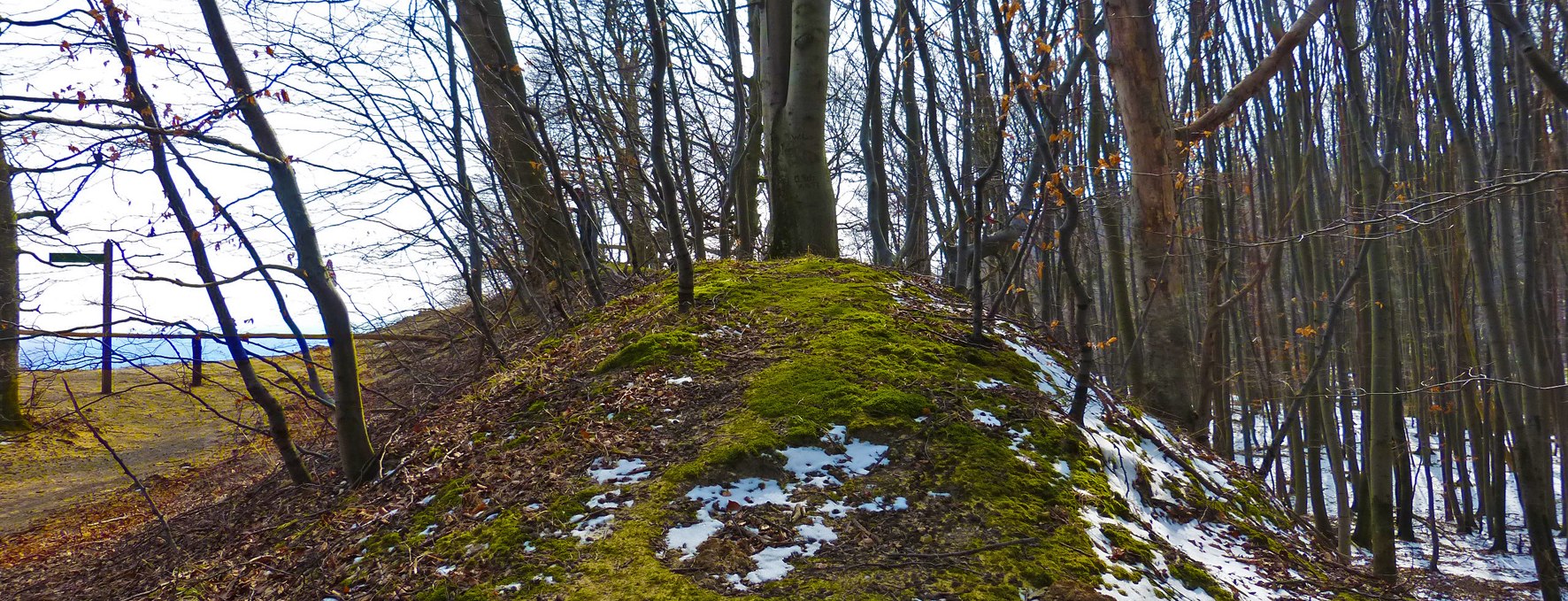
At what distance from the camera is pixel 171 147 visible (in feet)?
11.5

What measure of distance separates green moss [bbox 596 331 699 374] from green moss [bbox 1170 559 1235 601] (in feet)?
8.40

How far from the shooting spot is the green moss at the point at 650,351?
3.99 meters

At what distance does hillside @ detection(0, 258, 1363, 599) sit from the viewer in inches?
91.9

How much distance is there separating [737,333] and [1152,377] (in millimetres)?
2965

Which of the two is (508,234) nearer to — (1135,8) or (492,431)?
(492,431)

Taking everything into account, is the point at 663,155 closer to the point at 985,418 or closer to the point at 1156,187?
the point at 985,418

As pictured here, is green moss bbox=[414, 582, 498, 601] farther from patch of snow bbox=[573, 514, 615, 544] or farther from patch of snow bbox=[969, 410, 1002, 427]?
patch of snow bbox=[969, 410, 1002, 427]

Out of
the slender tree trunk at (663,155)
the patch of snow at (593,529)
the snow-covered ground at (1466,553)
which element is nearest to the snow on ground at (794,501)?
the patch of snow at (593,529)

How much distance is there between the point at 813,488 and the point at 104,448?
10.1 metres

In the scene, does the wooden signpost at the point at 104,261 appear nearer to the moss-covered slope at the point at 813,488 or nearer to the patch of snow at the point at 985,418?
the moss-covered slope at the point at 813,488

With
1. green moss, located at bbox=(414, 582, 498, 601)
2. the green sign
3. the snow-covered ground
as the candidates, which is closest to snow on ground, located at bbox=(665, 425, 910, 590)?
green moss, located at bbox=(414, 582, 498, 601)

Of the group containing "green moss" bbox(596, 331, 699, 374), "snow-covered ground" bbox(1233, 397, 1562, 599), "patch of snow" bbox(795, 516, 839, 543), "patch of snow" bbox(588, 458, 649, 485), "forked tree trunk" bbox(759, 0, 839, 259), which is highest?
"forked tree trunk" bbox(759, 0, 839, 259)

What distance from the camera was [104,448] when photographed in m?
8.41

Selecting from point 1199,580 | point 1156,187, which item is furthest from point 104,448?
point 1156,187
